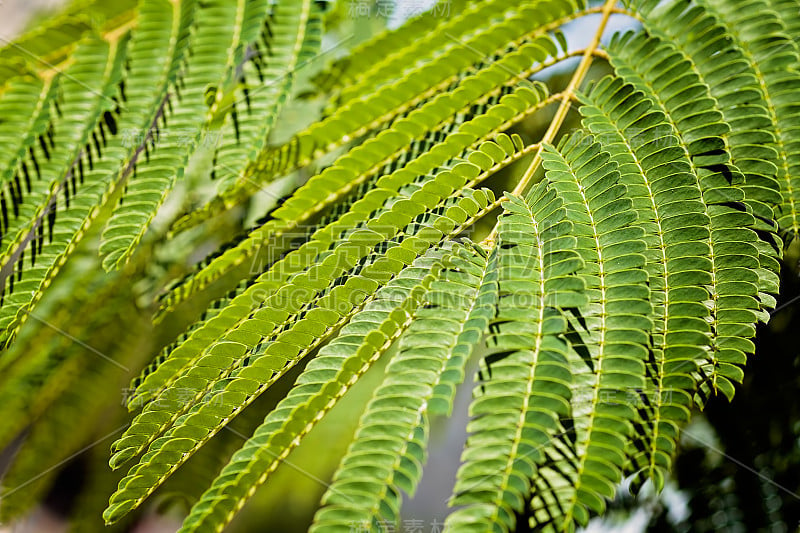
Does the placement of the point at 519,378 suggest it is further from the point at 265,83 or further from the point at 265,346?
the point at 265,83

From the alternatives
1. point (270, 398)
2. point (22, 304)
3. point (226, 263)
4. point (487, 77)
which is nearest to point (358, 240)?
point (226, 263)

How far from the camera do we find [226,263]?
0.91 meters

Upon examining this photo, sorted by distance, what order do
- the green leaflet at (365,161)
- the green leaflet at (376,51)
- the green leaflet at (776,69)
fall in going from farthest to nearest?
the green leaflet at (376,51)
the green leaflet at (365,161)
the green leaflet at (776,69)

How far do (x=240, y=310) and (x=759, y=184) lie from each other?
0.73 metres

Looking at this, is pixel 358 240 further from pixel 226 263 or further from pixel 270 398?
pixel 270 398

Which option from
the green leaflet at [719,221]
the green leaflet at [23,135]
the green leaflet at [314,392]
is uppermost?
the green leaflet at [719,221]

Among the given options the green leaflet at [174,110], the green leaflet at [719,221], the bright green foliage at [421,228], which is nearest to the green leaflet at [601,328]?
the bright green foliage at [421,228]

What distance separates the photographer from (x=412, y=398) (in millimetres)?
587

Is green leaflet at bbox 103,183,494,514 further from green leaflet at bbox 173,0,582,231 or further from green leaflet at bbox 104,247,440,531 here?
green leaflet at bbox 173,0,582,231

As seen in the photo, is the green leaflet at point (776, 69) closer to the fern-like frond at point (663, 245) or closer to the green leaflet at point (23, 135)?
the fern-like frond at point (663, 245)

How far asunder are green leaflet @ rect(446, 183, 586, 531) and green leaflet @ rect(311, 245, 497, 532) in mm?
25

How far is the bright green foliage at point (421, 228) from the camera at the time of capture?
0.58 m

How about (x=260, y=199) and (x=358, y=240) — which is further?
(x=260, y=199)

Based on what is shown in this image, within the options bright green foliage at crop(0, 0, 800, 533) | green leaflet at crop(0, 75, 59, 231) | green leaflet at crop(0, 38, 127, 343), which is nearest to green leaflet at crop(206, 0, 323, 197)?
bright green foliage at crop(0, 0, 800, 533)
